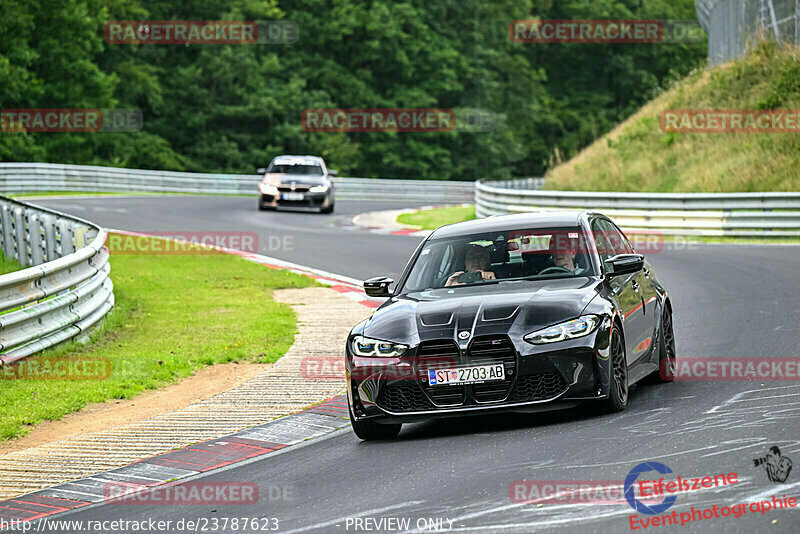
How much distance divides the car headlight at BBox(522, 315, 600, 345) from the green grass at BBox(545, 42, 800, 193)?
20.4m

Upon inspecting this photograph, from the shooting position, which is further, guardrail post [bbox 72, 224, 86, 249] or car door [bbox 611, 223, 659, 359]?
guardrail post [bbox 72, 224, 86, 249]

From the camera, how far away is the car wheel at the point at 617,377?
8.15m

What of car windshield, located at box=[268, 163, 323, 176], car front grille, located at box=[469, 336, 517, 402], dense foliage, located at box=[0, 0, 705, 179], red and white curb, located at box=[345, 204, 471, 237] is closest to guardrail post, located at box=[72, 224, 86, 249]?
car front grille, located at box=[469, 336, 517, 402]

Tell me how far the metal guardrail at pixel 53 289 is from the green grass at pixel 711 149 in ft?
54.2

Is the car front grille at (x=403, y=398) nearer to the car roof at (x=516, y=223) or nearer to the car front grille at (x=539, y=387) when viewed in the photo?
the car front grille at (x=539, y=387)

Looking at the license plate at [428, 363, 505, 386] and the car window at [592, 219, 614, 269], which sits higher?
the car window at [592, 219, 614, 269]

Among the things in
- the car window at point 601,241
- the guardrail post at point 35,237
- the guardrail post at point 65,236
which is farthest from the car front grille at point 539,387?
the guardrail post at point 35,237

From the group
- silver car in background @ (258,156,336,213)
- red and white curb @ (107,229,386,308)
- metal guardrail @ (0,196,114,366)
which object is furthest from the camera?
silver car in background @ (258,156,336,213)

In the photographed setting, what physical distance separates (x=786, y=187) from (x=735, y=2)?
36.0ft

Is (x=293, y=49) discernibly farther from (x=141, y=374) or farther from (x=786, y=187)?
(x=141, y=374)

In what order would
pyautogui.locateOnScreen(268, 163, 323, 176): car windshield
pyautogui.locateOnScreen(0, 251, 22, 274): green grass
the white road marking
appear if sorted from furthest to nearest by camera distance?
1. pyautogui.locateOnScreen(268, 163, 323, 176): car windshield
2. pyautogui.locateOnScreen(0, 251, 22, 274): green grass
3. the white road marking

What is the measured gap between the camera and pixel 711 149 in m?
30.9

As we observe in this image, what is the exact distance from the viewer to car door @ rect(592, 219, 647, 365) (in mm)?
8805

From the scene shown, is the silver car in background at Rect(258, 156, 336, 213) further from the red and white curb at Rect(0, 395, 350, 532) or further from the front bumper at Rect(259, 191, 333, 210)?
the red and white curb at Rect(0, 395, 350, 532)
